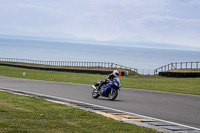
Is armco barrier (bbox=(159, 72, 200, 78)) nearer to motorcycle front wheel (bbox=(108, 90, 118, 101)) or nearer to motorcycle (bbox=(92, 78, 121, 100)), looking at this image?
motorcycle (bbox=(92, 78, 121, 100))

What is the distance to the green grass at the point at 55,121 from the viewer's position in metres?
7.62

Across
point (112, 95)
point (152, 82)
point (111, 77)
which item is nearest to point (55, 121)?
point (112, 95)

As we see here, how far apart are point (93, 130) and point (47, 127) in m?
1.04

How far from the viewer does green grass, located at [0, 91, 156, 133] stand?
7.62 m

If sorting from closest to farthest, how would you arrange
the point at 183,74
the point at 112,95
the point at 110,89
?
the point at 112,95 → the point at 110,89 → the point at 183,74

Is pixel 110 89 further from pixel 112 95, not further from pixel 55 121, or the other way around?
pixel 55 121

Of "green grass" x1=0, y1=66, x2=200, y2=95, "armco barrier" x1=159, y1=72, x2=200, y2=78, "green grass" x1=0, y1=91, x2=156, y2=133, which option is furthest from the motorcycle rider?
"armco barrier" x1=159, y1=72, x2=200, y2=78

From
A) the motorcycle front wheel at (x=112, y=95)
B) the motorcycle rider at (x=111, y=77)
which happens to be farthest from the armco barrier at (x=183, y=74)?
the motorcycle front wheel at (x=112, y=95)

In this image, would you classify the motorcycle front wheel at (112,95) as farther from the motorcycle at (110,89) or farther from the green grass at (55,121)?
the green grass at (55,121)

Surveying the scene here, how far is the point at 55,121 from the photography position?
8.70 meters

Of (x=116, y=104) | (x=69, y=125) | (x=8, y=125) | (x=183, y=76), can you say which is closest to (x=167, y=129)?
(x=69, y=125)

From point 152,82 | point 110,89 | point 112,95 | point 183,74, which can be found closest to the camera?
point 112,95

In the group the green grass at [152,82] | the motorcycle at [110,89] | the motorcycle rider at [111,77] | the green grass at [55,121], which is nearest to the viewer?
the green grass at [55,121]

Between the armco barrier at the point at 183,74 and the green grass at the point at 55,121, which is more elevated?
the armco barrier at the point at 183,74
